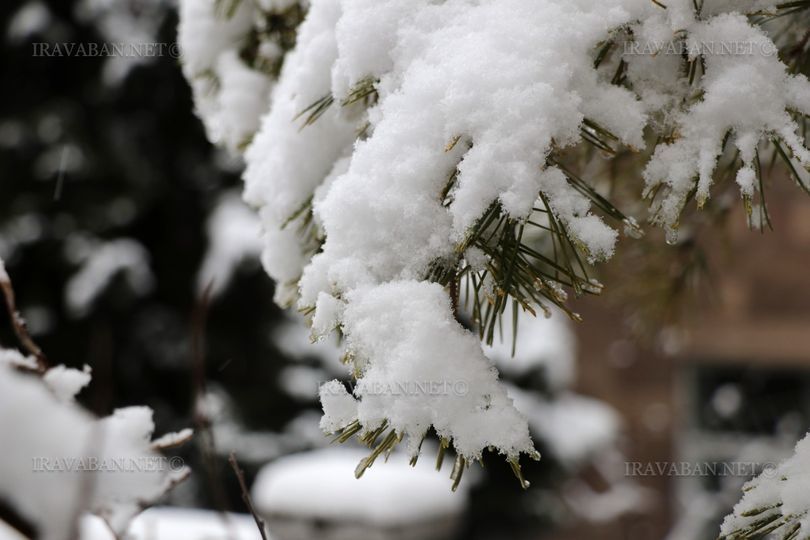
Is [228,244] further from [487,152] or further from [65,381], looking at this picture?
[487,152]

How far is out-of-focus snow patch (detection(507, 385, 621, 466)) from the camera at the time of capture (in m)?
5.39

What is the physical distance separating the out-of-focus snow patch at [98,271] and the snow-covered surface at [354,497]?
2527 millimetres

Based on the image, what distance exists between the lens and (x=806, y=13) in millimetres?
1088

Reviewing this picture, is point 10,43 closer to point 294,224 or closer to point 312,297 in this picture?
point 294,224

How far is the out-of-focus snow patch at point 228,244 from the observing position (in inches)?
188

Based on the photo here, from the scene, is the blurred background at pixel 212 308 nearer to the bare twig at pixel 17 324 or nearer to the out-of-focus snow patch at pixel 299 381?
the out-of-focus snow patch at pixel 299 381

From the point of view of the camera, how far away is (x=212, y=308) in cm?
502

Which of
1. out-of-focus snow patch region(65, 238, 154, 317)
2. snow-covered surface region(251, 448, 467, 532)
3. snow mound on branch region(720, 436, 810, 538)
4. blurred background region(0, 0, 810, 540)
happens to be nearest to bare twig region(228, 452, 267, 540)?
snow mound on branch region(720, 436, 810, 538)

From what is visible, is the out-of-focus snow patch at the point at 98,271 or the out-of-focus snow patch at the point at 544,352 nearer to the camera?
the out-of-focus snow patch at the point at 98,271

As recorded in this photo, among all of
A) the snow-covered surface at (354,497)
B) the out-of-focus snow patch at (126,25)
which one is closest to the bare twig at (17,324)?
the snow-covered surface at (354,497)

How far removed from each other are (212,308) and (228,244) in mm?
517

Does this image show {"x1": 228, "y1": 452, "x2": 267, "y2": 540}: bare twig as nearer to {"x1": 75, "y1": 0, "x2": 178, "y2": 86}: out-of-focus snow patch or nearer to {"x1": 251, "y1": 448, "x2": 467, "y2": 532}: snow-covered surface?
{"x1": 251, "y1": 448, "x2": 467, "y2": 532}: snow-covered surface

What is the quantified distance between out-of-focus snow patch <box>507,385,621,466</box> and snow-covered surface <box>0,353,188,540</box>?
4.67 meters

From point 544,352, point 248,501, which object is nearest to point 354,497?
point 248,501
